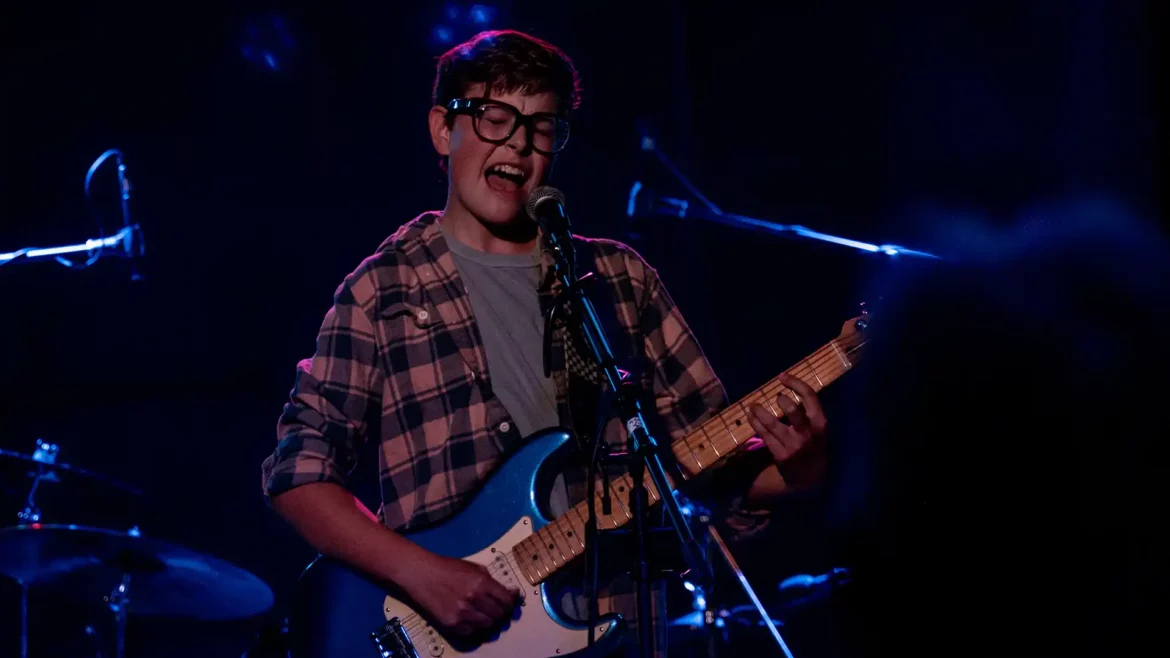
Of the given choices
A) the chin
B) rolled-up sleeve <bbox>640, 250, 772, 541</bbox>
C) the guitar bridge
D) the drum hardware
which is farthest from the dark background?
the guitar bridge

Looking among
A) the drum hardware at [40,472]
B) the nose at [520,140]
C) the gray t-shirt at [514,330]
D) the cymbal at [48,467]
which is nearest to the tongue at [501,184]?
the nose at [520,140]

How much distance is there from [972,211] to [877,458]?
243 centimetres

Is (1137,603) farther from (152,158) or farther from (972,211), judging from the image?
(152,158)

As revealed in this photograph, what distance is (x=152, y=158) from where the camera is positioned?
5512 millimetres

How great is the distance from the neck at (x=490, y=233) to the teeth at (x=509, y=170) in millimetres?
159

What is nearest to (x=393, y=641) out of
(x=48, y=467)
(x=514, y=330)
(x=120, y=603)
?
(x=514, y=330)

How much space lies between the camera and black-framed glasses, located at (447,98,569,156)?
302 centimetres

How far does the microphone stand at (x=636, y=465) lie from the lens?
2129 mm

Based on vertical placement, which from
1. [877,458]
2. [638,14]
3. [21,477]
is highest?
[638,14]

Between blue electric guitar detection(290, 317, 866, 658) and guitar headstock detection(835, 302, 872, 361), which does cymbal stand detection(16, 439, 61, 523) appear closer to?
blue electric guitar detection(290, 317, 866, 658)

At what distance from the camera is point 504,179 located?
3.11 m

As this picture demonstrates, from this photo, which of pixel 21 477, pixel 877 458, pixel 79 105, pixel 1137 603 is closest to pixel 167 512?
pixel 21 477

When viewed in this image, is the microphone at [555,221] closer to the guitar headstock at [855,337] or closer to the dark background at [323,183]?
the guitar headstock at [855,337]

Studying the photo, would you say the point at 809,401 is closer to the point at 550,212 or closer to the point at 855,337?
the point at 855,337
